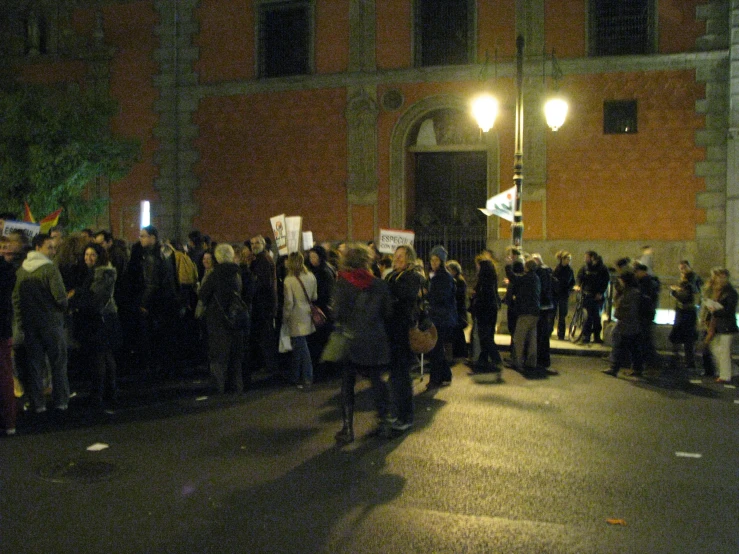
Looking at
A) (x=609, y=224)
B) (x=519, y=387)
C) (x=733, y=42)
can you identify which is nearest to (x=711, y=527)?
(x=519, y=387)

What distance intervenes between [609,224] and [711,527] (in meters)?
13.9

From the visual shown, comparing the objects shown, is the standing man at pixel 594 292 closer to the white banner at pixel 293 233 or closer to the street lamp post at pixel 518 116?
the street lamp post at pixel 518 116

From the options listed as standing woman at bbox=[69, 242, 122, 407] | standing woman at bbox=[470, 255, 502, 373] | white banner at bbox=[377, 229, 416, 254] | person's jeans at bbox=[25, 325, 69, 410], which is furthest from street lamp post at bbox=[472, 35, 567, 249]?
person's jeans at bbox=[25, 325, 69, 410]

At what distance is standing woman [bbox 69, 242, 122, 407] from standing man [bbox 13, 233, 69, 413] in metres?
0.35

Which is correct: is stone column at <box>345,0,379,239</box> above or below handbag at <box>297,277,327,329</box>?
above

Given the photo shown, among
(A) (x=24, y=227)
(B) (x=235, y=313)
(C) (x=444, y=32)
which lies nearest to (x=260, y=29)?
(C) (x=444, y=32)

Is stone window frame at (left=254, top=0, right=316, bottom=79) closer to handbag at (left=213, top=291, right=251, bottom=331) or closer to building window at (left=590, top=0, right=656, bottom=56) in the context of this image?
building window at (left=590, top=0, right=656, bottom=56)

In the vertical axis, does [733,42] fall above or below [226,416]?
above

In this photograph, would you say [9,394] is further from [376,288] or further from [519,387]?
[519,387]

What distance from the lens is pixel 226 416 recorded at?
7.79 meters

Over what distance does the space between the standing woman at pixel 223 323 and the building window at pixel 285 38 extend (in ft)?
40.6

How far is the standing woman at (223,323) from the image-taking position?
8758 mm

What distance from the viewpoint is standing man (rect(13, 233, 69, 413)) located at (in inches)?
294

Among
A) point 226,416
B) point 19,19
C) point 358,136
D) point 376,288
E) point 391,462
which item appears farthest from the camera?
point 19,19
